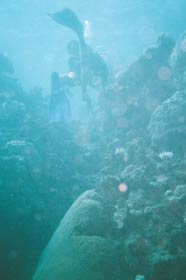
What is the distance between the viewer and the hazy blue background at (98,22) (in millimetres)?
30461

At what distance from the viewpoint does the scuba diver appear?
14.4 m

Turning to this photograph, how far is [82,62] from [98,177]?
853 centimetres

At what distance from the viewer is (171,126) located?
388 inches

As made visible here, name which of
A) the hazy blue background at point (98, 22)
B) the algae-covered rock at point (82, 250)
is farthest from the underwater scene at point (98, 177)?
the hazy blue background at point (98, 22)

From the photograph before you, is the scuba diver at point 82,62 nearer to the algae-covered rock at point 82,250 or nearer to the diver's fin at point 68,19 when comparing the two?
the diver's fin at point 68,19

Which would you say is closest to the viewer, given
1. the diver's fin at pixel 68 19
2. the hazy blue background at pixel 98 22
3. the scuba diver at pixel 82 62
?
the diver's fin at pixel 68 19

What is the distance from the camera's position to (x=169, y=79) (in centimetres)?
1331

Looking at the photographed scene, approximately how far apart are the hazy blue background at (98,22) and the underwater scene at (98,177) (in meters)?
13.3

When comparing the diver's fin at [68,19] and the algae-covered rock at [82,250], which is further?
the diver's fin at [68,19]

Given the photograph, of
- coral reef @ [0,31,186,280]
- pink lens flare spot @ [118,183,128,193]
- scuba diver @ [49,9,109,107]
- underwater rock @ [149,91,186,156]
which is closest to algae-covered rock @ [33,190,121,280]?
coral reef @ [0,31,186,280]

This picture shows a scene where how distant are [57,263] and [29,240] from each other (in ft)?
5.88

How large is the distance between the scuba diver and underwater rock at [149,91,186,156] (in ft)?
18.8

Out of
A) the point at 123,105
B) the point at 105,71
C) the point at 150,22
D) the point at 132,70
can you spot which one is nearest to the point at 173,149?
the point at 123,105

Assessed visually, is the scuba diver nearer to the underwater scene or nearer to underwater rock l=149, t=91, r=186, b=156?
the underwater scene
